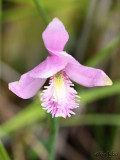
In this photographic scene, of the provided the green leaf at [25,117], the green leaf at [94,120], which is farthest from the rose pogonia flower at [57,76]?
the green leaf at [94,120]

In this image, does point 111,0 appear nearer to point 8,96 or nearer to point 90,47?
point 90,47

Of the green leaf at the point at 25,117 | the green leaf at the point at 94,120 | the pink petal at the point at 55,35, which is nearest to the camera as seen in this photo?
the pink petal at the point at 55,35

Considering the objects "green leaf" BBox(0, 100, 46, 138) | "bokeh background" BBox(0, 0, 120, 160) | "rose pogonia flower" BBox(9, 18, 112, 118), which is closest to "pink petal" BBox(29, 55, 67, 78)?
"rose pogonia flower" BBox(9, 18, 112, 118)


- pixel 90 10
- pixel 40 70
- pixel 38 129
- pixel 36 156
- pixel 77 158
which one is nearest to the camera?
pixel 40 70

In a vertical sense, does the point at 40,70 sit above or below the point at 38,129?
above

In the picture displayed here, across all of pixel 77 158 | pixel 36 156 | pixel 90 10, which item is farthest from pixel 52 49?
pixel 90 10

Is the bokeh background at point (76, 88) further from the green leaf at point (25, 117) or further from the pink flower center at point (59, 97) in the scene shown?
the pink flower center at point (59, 97)
